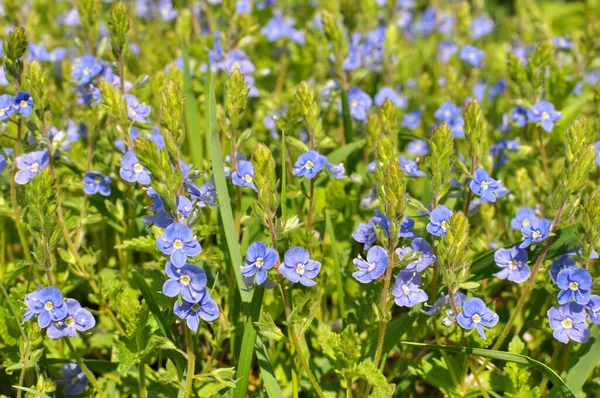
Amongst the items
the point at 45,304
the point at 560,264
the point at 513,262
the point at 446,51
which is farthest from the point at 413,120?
the point at 45,304

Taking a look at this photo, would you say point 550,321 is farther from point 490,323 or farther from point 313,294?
point 313,294

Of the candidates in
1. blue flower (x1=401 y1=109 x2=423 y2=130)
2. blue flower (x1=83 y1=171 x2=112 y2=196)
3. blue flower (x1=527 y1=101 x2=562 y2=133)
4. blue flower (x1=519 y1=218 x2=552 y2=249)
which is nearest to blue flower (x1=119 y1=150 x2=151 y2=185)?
blue flower (x1=83 y1=171 x2=112 y2=196)

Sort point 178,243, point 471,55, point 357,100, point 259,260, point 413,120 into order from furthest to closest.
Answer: point 471,55, point 413,120, point 357,100, point 259,260, point 178,243

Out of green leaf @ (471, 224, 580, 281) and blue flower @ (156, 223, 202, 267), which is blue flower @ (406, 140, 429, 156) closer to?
green leaf @ (471, 224, 580, 281)

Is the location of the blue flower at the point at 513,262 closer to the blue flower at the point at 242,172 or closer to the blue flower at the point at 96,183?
the blue flower at the point at 242,172

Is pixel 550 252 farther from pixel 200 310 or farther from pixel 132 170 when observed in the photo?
pixel 132 170

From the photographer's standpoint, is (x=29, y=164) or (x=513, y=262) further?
(x=29, y=164)

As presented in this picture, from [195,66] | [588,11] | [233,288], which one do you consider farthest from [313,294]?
[588,11]
